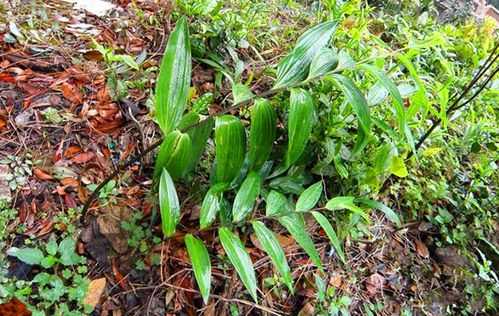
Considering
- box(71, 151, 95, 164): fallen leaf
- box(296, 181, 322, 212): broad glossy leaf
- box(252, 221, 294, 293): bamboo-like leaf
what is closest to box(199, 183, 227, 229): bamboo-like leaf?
box(252, 221, 294, 293): bamboo-like leaf

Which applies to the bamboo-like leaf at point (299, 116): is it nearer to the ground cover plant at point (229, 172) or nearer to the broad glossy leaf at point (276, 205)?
the ground cover plant at point (229, 172)

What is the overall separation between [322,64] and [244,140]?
0.28 metres

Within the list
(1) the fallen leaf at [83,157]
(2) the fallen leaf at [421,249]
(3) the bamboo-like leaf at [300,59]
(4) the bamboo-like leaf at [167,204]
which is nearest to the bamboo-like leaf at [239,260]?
(4) the bamboo-like leaf at [167,204]

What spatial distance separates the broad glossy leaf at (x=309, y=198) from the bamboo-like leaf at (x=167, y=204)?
36cm

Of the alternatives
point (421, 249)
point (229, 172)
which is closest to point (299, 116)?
point (229, 172)

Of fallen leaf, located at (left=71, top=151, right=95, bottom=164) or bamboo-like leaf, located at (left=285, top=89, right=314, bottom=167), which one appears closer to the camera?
bamboo-like leaf, located at (left=285, top=89, right=314, bottom=167)

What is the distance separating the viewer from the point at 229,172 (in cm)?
114

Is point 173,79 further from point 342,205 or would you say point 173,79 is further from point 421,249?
point 421,249

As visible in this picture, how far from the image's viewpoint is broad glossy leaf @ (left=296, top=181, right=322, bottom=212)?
1.20 m

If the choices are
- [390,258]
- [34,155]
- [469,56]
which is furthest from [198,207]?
[469,56]

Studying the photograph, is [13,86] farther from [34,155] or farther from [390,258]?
[390,258]

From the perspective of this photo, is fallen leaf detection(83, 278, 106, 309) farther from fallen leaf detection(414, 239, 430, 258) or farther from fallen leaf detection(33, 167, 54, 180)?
fallen leaf detection(414, 239, 430, 258)

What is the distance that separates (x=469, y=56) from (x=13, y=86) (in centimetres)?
207

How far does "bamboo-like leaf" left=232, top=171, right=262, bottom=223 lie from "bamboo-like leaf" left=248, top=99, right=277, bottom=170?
0.04 m
